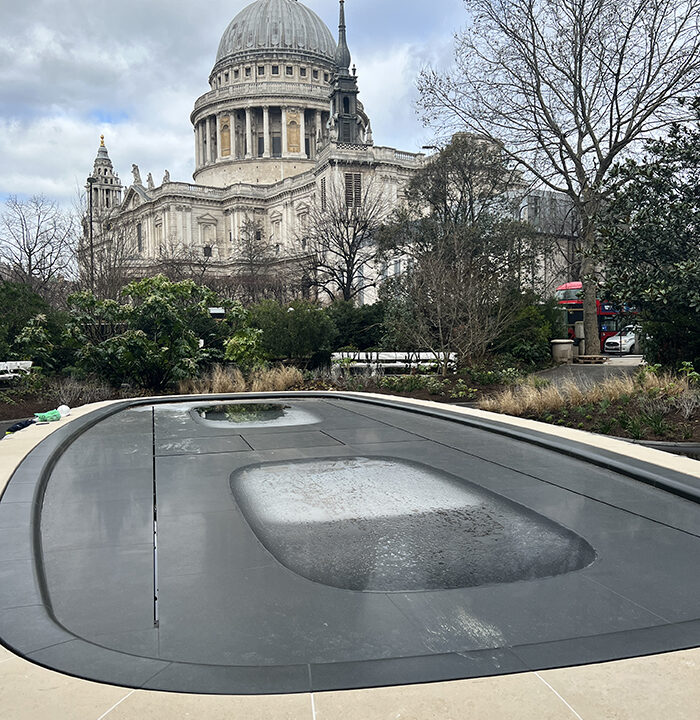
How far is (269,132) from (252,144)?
2.94m

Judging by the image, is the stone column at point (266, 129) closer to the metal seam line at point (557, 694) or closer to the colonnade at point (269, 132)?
the colonnade at point (269, 132)

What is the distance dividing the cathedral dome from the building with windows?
0.15 metres

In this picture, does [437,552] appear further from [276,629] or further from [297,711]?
[297,711]

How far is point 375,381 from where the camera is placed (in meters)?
16.8

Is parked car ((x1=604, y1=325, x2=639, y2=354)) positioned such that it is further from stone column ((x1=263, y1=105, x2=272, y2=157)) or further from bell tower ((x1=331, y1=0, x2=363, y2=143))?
stone column ((x1=263, y1=105, x2=272, y2=157))

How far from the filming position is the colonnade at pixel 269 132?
89000 millimetres

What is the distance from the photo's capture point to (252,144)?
294ft

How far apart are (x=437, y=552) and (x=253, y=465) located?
9.33ft

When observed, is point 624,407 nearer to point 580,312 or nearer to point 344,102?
point 580,312

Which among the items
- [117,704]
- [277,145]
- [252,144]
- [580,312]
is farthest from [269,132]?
[117,704]

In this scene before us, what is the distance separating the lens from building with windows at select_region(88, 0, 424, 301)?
79375 millimetres

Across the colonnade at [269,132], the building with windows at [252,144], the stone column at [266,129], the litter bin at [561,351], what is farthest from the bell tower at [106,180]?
the litter bin at [561,351]

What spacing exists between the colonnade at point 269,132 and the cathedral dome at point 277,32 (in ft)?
32.0

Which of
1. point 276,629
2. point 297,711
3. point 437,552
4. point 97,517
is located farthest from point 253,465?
point 297,711
